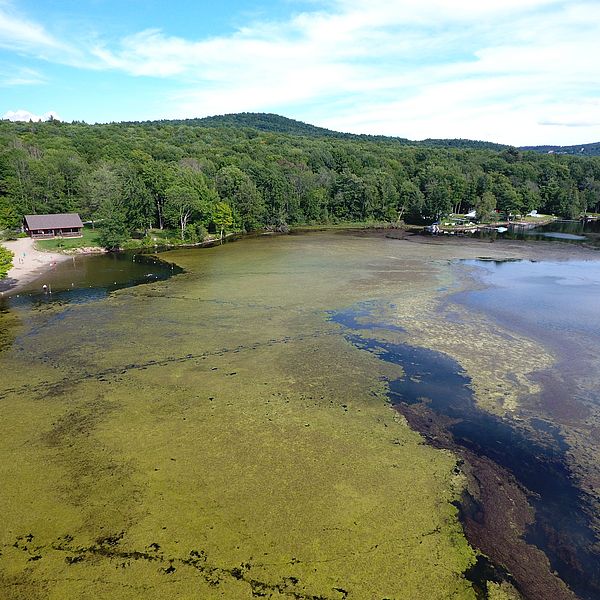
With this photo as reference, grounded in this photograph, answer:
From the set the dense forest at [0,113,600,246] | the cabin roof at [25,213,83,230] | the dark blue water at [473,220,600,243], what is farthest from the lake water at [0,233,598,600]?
the dark blue water at [473,220,600,243]

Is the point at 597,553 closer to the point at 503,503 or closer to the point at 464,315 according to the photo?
the point at 503,503

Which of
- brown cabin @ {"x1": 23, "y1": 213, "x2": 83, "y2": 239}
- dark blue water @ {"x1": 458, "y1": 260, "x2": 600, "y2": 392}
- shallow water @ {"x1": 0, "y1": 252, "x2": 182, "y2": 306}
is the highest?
brown cabin @ {"x1": 23, "y1": 213, "x2": 83, "y2": 239}

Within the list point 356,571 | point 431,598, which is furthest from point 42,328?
point 431,598

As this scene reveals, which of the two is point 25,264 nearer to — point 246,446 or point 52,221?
point 52,221

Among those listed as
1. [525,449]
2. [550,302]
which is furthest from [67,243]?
[525,449]

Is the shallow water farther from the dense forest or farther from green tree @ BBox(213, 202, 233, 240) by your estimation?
green tree @ BBox(213, 202, 233, 240)

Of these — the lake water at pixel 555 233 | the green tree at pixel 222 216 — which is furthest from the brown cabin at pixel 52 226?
the lake water at pixel 555 233
